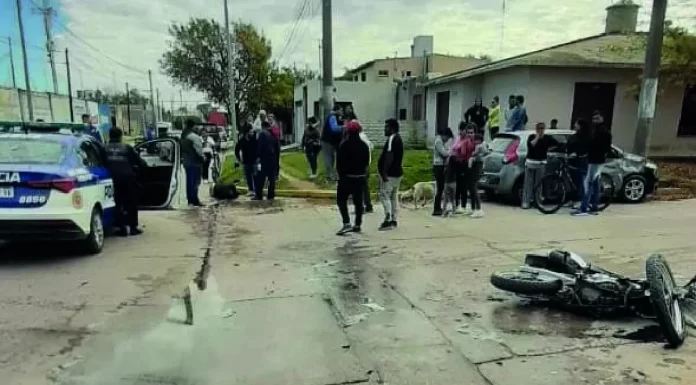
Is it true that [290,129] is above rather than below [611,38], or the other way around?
below

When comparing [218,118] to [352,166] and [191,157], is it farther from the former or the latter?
[352,166]

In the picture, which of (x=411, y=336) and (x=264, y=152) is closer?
(x=411, y=336)

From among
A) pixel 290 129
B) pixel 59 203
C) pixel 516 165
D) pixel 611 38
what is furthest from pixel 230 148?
pixel 59 203

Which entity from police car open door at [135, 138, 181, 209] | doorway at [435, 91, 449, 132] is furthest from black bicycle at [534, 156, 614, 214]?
doorway at [435, 91, 449, 132]

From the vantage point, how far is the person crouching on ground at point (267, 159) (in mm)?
12391

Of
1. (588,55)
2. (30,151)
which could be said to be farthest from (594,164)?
(30,151)

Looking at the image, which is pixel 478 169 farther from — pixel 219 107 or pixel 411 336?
pixel 219 107

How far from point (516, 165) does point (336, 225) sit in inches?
167

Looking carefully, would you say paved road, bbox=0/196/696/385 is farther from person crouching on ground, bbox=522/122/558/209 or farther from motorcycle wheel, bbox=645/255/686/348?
person crouching on ground, bbox=522/122/558/209

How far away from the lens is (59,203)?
22.3 ft

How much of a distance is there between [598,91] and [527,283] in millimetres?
14466

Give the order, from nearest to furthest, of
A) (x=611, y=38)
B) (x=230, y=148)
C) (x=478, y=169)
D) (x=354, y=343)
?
(x=354, y=343)
(x=478, y=169)
(x=611, y=38)
(x=230, y=148)

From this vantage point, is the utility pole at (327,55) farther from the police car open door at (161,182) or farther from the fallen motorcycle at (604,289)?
the fallen motorcycle at (604,289)

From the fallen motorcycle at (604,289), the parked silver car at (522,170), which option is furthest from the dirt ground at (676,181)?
the fallen motorcycle at (604,289)
